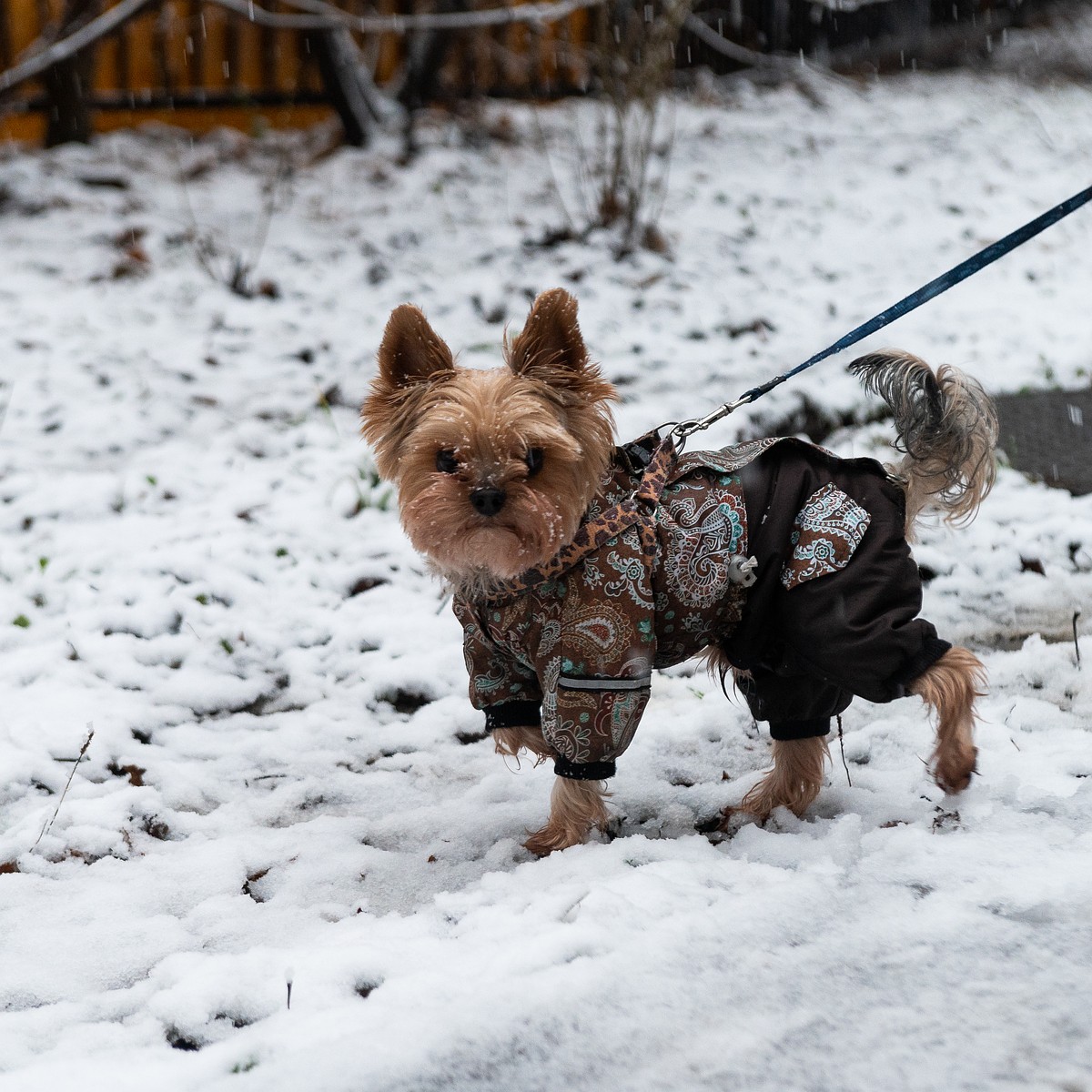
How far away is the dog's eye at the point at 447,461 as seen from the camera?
2562mm

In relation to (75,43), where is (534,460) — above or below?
below

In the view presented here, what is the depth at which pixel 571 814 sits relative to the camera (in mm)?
2826

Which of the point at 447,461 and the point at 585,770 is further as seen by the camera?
the point at 585,770

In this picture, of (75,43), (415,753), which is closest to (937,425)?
(415,753)

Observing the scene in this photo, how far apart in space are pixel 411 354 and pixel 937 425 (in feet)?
4.11

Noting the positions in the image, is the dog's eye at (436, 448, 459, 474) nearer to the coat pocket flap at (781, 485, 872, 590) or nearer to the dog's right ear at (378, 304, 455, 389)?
the dog's right ear at (378, 304, 455, 389)

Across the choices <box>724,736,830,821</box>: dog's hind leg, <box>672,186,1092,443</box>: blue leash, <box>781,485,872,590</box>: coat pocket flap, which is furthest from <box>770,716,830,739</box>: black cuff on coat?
<box>672,186,1092,443</box>: blue leash

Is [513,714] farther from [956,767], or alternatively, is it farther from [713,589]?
[956,767]

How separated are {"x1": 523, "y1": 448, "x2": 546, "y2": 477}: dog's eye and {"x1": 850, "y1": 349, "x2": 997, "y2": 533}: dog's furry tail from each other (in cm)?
87

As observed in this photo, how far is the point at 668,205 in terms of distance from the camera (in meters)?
8.93

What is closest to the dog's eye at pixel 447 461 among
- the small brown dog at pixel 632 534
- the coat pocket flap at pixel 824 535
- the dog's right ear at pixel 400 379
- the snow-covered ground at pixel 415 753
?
the small brown dog at pixel 632 534

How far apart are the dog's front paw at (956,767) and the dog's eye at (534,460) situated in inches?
44.5

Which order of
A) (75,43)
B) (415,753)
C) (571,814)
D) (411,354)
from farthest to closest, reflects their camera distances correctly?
1. (75,43)
2. (415,753)
3. (571,814)
4. (411,354)

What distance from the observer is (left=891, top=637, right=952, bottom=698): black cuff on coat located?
8.30ft
